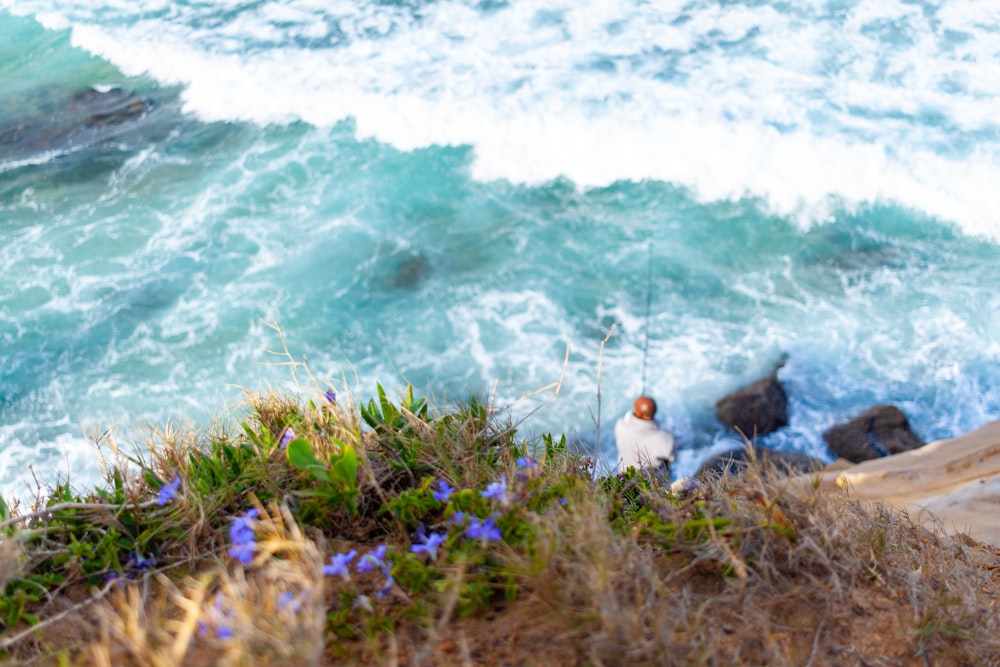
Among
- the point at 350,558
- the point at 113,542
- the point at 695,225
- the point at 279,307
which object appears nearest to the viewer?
the point at 350,558

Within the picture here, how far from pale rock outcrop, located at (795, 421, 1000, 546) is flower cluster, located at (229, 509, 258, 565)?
3.58 meters

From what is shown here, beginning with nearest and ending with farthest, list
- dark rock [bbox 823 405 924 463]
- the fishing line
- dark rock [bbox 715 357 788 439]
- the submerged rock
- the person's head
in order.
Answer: the person's head < dark rock [bbox 823 405 924 463] < dark rock [bbox 715 357 788 439] < the fishing line < the submerged rock

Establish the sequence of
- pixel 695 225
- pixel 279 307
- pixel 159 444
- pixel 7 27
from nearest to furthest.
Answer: pixel 159 444, pixel 279 307, pixel 695 225, pixel 7 27

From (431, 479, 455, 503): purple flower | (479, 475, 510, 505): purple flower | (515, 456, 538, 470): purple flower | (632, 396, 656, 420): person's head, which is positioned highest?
(479, 475, 510, 505): purple flower

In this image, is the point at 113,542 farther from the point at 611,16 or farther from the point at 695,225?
the point at 611,16

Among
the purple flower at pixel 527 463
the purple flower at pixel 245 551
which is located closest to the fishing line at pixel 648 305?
the purple flower at pixel 527 463

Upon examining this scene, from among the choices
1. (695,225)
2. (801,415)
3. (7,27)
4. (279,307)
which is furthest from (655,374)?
(7,27)

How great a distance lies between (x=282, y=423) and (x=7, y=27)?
16166mm

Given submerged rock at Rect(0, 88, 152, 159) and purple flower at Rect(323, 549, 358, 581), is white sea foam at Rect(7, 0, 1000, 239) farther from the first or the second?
purple flower at Rect(323, 549, 358, 581)

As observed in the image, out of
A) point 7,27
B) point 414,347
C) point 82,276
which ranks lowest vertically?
point 414,347

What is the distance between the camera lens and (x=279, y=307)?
9828mm

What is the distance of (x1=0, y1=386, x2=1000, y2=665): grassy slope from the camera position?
7.22ft

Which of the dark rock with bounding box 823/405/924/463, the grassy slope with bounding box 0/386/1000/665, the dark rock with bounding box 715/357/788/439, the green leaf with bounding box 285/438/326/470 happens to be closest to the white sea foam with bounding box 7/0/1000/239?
the dark rock with bounding box 715/357/788/439

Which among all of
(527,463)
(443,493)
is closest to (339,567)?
(443,493)
